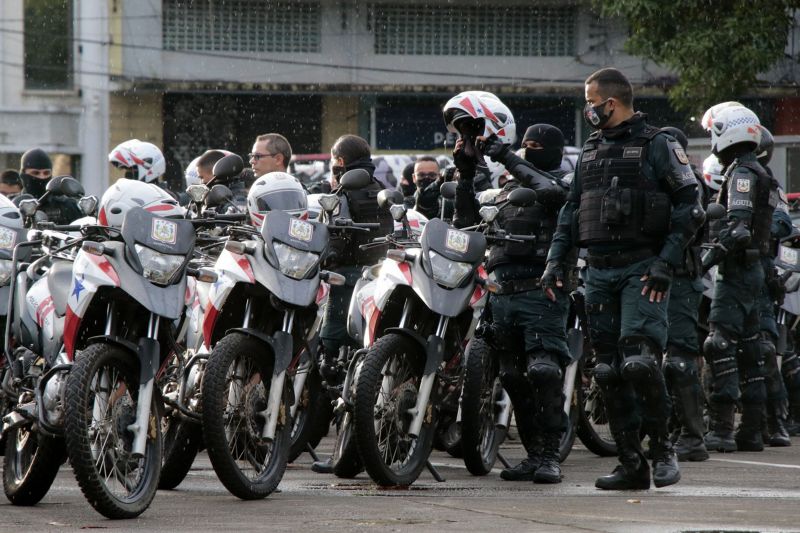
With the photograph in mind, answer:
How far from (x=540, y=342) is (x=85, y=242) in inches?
98.8

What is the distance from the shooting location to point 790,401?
11.3m

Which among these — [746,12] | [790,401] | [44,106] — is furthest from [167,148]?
[790,401]

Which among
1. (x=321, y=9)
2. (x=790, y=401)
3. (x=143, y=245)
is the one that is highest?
(x=321, y=9)

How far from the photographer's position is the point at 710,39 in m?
26.0

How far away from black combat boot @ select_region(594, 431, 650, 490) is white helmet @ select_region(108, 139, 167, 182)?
11.7 ft

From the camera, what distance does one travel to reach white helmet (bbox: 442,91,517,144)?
805cm

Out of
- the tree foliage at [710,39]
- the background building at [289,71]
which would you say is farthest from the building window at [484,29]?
the tree foliage at [710,39]

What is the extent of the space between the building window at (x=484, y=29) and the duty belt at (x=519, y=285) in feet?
98.4

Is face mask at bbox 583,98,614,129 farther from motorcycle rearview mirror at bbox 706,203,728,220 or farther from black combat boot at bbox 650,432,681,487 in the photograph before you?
motorcycle rearview mirror at bbox 706,203,728,220

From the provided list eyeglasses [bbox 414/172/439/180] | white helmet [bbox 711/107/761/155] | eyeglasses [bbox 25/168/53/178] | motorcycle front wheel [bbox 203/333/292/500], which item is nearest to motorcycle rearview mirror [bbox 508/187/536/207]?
motorcycle front wheel [bbox 203/333/292/500]

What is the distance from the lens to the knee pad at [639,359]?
7.02m

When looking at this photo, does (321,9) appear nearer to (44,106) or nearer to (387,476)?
(44,106)

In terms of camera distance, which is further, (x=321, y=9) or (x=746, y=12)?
(x=321, y=9)

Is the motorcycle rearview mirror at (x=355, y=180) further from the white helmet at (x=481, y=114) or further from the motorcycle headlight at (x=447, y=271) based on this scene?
the white helmet at (x=481, y=114)
